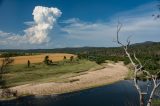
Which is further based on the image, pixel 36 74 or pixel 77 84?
pixel 36 74

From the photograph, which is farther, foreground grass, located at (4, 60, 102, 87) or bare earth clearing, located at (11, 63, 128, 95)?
foreground grass, located at (4, 60, 102, 87)

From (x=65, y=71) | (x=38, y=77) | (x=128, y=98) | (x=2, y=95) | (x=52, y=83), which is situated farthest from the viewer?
(x=65, y=71)

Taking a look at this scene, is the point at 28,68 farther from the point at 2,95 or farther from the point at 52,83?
the point at 2,95

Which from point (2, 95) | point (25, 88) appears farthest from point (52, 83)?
point (2, 95)

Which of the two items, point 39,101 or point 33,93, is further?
point 33,93

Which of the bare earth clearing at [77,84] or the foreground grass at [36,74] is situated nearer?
the bare earth clearing at [77,84]

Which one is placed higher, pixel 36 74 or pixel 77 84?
pixel 36 74

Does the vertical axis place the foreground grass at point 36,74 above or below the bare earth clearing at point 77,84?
above

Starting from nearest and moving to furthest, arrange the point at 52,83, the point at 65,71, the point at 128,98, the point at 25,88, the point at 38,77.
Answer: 1. the point at 128,98
2. the point at 25,88
3. the point at 52,83
4. the point at 38,77
5. the point at 65,71
